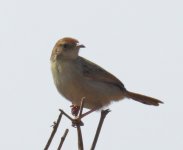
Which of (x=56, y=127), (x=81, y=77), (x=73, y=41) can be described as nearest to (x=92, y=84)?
(x=81, y=77)

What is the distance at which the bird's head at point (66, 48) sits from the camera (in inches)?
281

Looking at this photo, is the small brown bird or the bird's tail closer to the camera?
the small brown bird

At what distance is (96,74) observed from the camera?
759 cm

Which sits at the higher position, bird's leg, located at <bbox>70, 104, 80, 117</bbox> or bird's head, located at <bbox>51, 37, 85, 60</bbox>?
bird's head, located at <bbox>51, 37, 85, 60</bbox>

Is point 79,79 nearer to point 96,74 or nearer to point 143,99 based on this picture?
point 96,74

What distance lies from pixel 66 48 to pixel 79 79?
53 centimetres

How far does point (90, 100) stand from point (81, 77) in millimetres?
391

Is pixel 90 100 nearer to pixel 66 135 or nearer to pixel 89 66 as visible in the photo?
pixel 89 66

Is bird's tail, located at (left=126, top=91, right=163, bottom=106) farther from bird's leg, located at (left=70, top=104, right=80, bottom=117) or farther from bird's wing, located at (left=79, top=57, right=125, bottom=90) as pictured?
bird's leg, located at (left=70, top=104, right=80, bottom=117)

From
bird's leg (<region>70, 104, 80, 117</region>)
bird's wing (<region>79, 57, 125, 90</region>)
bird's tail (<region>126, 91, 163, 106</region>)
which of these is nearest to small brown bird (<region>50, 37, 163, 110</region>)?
bird's wing (<region>79, 57, 125, 90</region>)

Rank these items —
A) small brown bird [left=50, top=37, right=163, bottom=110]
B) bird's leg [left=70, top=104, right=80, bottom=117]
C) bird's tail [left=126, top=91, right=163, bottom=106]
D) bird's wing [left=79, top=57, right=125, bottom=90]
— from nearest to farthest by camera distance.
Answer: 1. bird's leg [left=70, top=104, right=80, bottom=117]
2. small brown bird [left=50, top=37, right=163, bottom=110]
3. bird's wing [left=79, top=57, right=125, bottom=90]
4. bird's tail [left=126, top=91, right=163, bottom=106]

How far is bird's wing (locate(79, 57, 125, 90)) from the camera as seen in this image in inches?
289

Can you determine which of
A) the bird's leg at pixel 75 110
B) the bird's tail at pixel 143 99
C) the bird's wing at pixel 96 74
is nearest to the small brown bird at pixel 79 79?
the bird's wing at pixel 96 74

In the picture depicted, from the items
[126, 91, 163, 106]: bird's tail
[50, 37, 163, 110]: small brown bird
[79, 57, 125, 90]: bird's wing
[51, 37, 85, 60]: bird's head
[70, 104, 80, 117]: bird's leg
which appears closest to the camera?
[70, 104, 80, 117]: bird's leg
